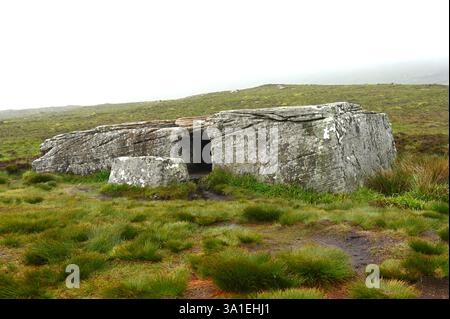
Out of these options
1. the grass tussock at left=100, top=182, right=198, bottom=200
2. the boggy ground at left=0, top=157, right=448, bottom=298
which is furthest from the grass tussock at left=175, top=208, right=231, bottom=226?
the grass tussock at left=100, top=182, right=198, bottom=200

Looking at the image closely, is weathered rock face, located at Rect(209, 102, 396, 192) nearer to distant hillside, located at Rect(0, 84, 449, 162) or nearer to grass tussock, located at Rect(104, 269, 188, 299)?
distant hillside, located at Rect(0, 84, 449, 162)

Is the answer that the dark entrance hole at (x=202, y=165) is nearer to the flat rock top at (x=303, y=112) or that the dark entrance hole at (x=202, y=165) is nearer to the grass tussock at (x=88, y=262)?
the flat rock top at (x=303, y=112)

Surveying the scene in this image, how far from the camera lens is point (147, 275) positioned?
6754 mm

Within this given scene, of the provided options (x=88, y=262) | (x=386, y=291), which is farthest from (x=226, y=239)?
(x=386, y=291)

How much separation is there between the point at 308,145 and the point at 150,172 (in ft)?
22.8

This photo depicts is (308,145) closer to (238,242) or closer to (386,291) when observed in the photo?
(238,242)

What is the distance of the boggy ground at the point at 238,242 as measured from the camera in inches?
243

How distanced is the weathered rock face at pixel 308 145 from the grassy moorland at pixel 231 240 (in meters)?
0.75

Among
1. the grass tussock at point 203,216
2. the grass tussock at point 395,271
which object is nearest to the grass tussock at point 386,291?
the grass tussock at point 395,271

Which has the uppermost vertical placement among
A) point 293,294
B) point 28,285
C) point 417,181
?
point 417,181

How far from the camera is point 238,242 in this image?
28.6 feet

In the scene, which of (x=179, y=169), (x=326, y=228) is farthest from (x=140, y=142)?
(x=326, y=228)

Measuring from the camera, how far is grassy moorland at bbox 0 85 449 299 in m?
6.18
